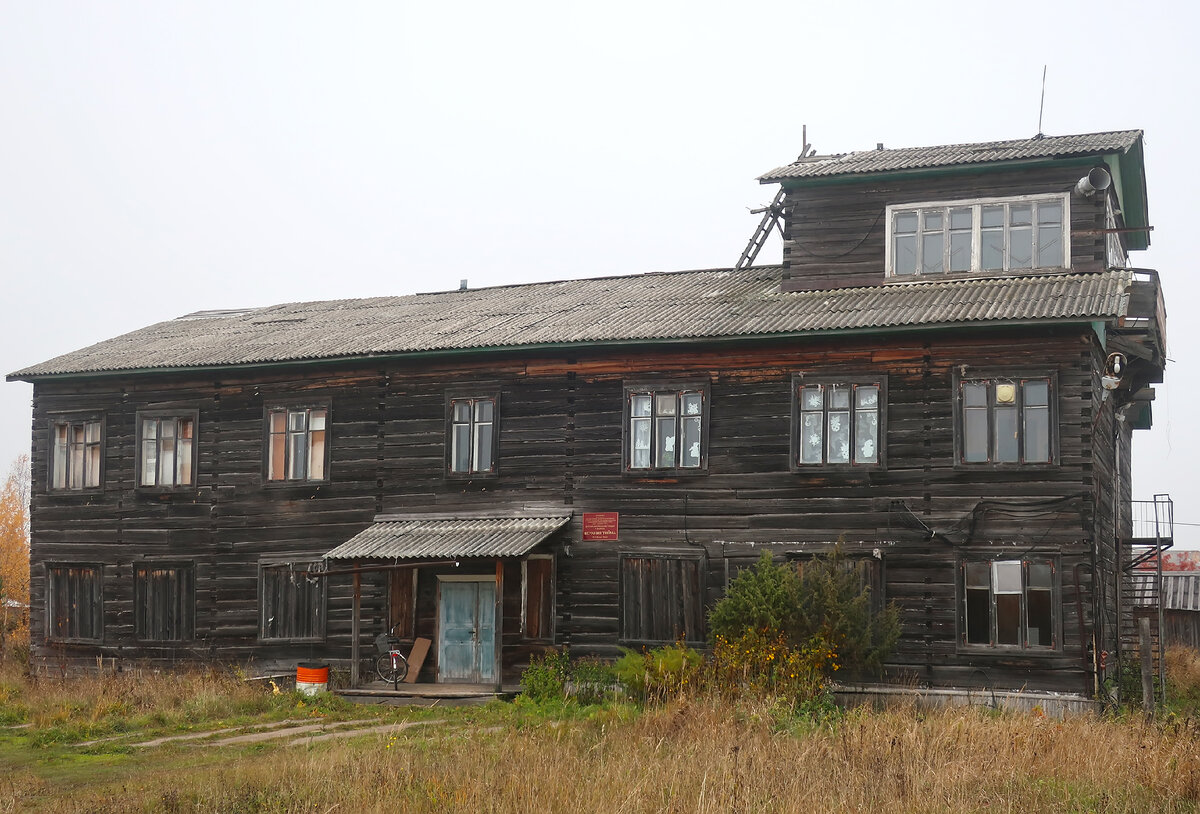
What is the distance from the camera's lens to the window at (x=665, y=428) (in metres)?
24.2

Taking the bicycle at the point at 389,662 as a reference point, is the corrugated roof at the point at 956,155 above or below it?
above

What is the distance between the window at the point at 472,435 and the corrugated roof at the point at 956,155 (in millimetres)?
7062

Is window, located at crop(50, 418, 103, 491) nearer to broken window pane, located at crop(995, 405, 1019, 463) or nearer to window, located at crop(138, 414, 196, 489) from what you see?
window, located at crop(138, 414, 196, 489)

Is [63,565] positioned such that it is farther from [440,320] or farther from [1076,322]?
[1076,322]

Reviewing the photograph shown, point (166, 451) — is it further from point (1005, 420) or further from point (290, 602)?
point (1005, 420)

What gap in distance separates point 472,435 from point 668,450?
4.08 metres

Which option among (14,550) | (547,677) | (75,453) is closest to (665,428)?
(547,677)

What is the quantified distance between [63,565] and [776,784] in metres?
21.6

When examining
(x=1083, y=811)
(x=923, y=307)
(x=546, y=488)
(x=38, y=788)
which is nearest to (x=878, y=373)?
(x=923, y=307)

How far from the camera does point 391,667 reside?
25234 mm

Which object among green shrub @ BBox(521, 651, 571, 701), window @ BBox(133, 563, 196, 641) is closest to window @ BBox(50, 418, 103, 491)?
window @ BBox(133, 563, 196, 641)

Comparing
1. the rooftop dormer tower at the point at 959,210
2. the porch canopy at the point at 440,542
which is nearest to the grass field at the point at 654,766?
the porch canopy at the point at 440,542

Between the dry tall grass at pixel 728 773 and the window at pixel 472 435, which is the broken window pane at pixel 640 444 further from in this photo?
the dry tall grass at pixel 728 773

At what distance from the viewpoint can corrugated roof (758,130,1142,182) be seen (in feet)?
78.1
